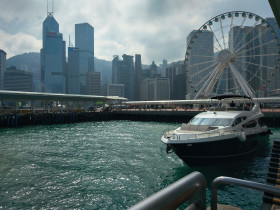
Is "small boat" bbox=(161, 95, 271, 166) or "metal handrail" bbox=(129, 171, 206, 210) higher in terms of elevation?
"metal handrail" bbox=(129, 171, 206, 210)

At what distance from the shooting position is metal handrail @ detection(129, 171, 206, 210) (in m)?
1.84

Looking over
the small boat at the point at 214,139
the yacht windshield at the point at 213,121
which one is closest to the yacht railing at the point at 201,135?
the small boat at the point at 214,139

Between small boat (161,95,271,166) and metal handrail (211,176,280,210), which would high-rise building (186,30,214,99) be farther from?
metal handrail (211,176,280,210)

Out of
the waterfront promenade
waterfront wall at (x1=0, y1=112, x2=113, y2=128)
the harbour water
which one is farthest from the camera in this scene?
waterfront wall at (x1=0, y1=112, x2=113, y2=128)

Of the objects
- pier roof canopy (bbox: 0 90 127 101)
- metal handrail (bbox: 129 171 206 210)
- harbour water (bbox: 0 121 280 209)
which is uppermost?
pier roof canopy (bbox: 0 90 127 101)

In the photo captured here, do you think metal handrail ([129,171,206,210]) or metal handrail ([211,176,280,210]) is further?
metal handrail ([211,176,280,210])

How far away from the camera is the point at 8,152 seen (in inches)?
792

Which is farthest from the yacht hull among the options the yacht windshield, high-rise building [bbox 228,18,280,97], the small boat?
high-rise building [bbox 228,18,280,97]

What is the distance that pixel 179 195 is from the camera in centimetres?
207

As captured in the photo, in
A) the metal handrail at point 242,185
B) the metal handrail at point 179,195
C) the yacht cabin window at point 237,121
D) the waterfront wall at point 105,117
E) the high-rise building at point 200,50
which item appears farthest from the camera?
the high-rise building at point 200,50

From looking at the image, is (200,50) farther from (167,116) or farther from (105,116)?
(105,116)

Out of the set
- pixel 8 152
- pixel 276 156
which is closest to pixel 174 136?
pixel 276 156

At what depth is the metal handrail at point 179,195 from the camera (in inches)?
72.6

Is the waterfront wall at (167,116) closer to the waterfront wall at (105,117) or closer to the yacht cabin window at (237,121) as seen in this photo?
the waterfront wall at (105,117)
